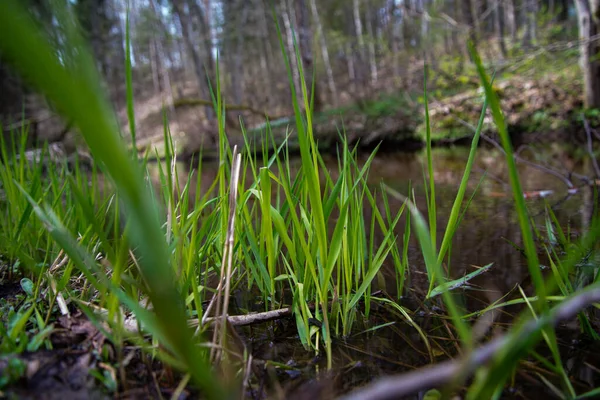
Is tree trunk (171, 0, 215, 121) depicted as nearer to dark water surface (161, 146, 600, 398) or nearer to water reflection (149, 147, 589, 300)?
water reflection (149, 147, 589, 300)

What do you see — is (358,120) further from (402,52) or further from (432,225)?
(402,52)

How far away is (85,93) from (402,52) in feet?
68.3

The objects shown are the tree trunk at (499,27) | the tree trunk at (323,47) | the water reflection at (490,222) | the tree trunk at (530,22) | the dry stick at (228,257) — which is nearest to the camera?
the dry stick at (228,257)

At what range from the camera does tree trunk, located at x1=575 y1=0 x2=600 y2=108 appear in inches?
173

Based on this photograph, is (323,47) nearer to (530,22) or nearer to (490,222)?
(530,22)

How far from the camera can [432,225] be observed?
0.77 meters

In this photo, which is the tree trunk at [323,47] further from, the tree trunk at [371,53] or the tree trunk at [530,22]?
the tree trunk at [530,22]

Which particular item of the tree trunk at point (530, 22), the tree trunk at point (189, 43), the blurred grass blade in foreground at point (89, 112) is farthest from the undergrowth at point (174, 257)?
the tree trunk at point (189, 43)

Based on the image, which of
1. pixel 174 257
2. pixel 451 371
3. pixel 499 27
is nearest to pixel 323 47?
pixel 499 27

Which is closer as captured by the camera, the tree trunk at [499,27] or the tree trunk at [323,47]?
the tree trunk at [499,27]

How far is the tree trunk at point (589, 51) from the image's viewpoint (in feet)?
A: 14.4

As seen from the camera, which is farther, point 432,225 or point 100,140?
point 432,225

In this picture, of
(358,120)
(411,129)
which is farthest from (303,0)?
(411,129)

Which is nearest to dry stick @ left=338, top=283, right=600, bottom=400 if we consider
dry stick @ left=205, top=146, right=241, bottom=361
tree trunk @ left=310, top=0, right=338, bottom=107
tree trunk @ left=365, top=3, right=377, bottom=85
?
dry stick @ left=205, top=146, right=241, bottom=361
